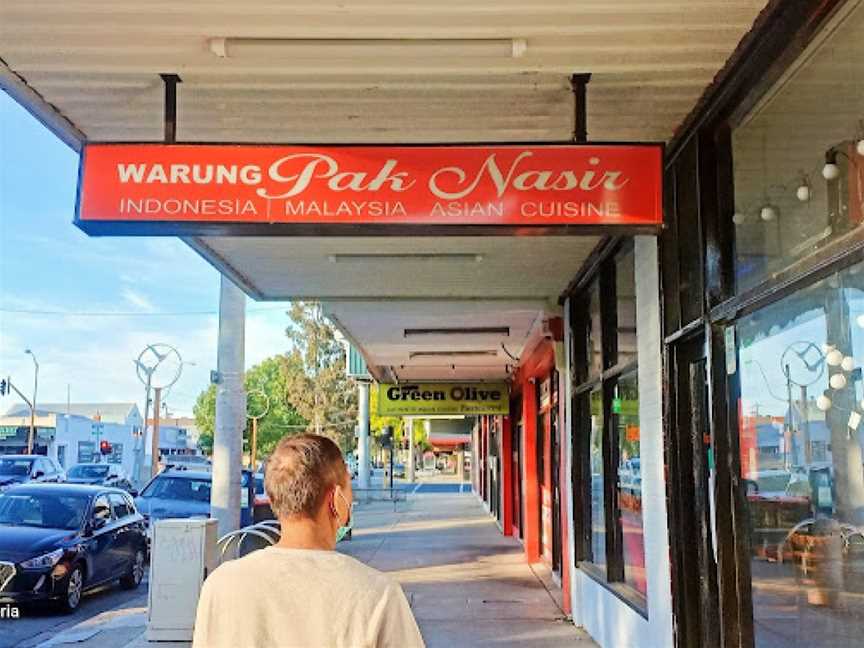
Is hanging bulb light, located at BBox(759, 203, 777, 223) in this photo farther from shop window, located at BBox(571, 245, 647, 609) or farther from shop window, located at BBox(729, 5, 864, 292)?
shop window, located at BBox(571, 245, 647, 609)

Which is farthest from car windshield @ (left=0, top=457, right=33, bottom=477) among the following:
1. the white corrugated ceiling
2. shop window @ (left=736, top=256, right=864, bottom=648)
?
shop window @ (left=736, top=256, right=864, bottom=648)

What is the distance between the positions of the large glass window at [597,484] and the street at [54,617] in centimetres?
571

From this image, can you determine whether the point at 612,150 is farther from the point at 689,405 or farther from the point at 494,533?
the point at 494,533

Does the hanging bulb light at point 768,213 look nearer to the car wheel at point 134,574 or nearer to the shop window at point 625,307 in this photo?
the shop window at point 625,307

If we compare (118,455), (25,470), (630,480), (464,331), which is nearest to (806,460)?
(630,480)

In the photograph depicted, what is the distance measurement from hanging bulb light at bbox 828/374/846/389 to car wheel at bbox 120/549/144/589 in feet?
38.4

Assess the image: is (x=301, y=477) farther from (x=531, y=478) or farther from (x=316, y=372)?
(x=316, y=372)

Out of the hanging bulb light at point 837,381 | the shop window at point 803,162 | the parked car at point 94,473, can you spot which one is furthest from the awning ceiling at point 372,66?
the parked car at point 94,473

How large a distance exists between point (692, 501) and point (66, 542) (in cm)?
874

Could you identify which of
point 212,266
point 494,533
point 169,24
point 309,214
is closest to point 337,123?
point 309,214

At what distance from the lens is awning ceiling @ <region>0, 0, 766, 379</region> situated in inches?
150

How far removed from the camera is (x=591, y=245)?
297 inches

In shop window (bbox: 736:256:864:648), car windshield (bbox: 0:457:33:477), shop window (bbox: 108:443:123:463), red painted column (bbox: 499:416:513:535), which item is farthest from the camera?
shop window (bbox: 108:443:123:463)

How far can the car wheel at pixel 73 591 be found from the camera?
10859 millimetres
